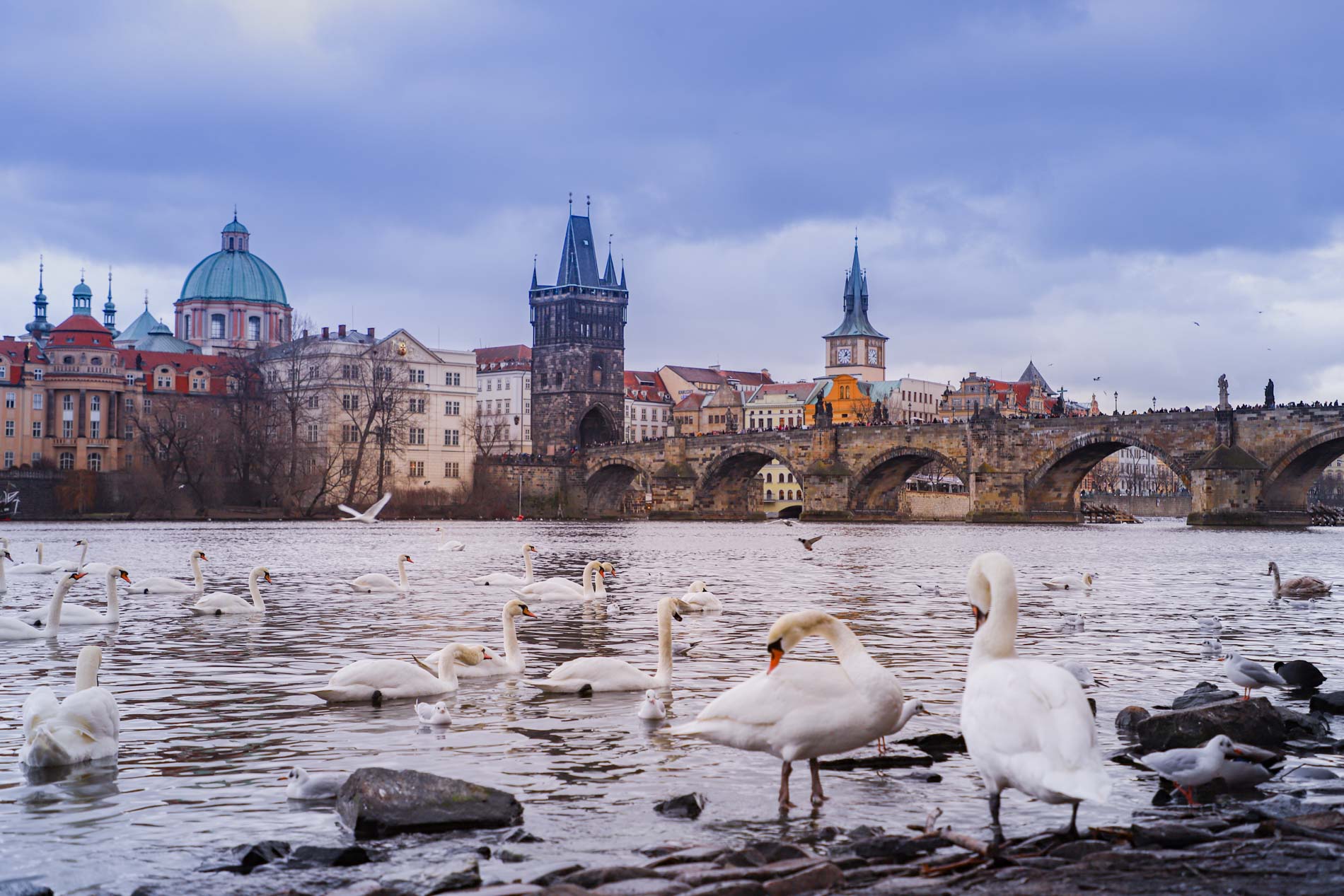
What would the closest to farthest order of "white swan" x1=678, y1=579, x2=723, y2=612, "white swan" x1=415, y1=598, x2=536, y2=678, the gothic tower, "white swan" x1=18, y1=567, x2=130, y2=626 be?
"white swan" x1=415, y1=598, x2=536, y2=678 → "white swan" x1=18, y1=567, x2=130, y2=626 → "white swan" x1=678, y1=579, x2=723, y2=612 → the gothic tower

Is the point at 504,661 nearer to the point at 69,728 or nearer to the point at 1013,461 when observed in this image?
the point at 69,728

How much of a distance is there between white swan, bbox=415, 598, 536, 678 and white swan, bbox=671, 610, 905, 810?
4.28m

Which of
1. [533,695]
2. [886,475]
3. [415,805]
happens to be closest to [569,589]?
[533,695]

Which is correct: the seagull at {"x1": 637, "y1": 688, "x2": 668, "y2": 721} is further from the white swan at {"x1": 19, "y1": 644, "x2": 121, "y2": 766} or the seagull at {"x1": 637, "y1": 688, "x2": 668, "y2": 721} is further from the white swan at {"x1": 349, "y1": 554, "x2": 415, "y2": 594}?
the white swan at {"x1": 349, "y1": 554, "x2": 415, "y2": 594}

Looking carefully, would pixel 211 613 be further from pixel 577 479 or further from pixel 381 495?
pixel 577 479

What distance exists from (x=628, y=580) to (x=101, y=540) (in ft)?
79.7

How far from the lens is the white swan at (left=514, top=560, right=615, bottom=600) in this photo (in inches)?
746

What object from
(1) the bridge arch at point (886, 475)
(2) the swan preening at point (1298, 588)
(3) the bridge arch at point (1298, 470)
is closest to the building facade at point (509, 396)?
(1) the bridge arch at point (886, 475)

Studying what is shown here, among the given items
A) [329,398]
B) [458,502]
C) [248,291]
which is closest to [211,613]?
[458,502]

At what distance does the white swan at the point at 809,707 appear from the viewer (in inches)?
245

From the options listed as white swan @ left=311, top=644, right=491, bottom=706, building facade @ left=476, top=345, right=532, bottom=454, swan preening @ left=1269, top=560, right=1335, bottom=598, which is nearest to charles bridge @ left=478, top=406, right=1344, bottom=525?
building facade @ left=476, top=345, right=532, bottom=454

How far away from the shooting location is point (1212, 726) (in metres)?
7.51

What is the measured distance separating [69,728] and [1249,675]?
7301mm

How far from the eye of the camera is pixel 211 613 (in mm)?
16484
